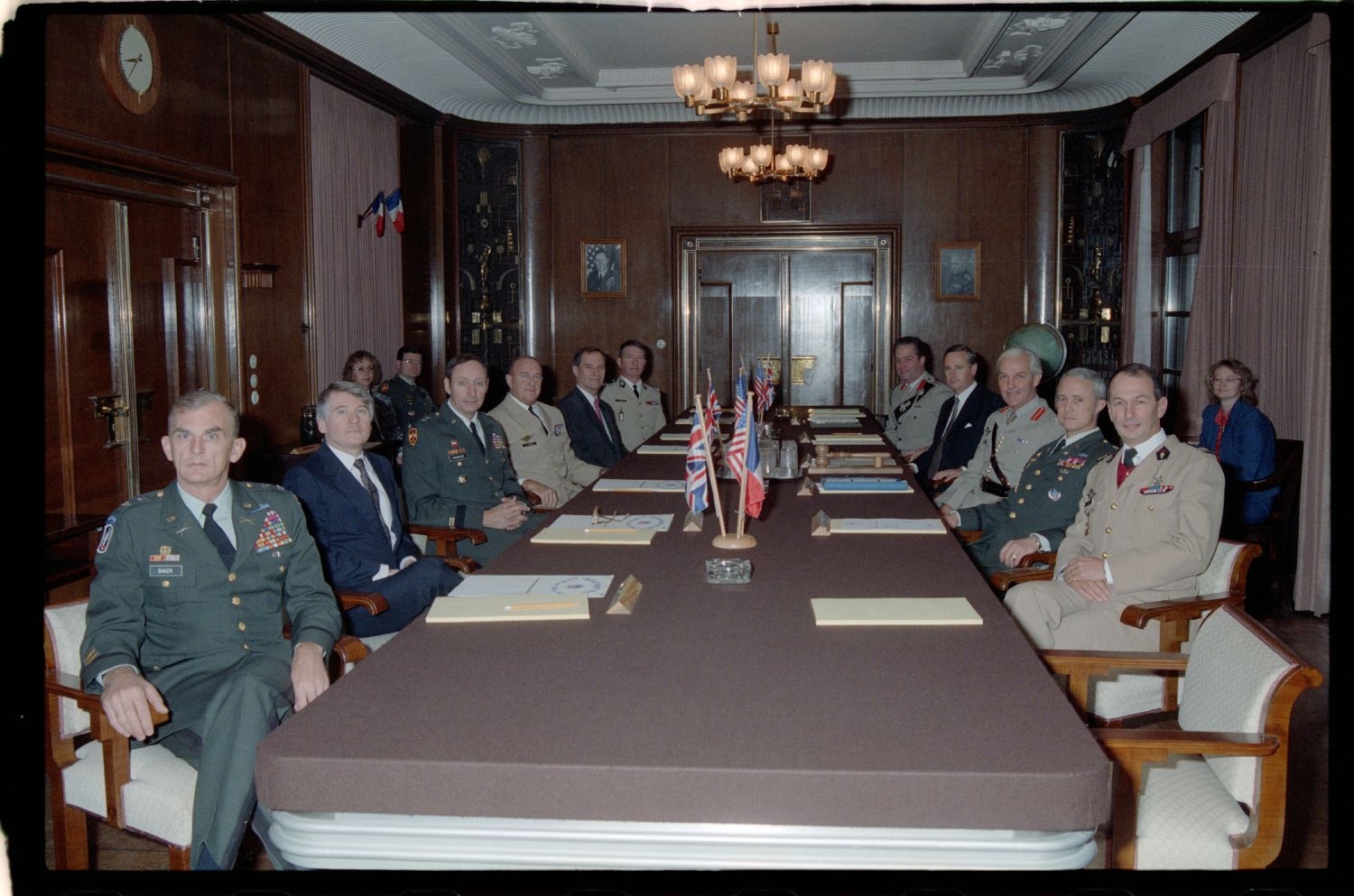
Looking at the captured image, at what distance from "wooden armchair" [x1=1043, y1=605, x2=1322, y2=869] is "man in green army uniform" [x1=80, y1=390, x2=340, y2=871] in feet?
5.87

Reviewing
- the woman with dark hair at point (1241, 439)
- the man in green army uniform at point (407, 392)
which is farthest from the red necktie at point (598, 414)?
the woman with dark hair at point (1241, 439)

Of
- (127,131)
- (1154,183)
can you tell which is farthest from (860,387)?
(127,131)

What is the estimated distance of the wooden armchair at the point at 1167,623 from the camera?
286cm

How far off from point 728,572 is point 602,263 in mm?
7878

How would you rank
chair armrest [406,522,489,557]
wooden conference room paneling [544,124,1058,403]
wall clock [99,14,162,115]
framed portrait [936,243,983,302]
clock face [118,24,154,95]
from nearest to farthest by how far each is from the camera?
chair armrest [406,522,489,557] → wall clock [99,14,162,115] → clock face [118,24,154,95] → wooden conference room paneling [544,124,1058,403] → framed portrait [936,243,983,302]

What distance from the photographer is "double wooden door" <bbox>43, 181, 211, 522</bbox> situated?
4.89 metres

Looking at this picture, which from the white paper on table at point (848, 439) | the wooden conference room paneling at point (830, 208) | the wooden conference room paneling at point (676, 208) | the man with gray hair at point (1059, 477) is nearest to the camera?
the man with gray hair at point (1059, 477)

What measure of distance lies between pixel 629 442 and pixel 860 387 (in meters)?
3.50

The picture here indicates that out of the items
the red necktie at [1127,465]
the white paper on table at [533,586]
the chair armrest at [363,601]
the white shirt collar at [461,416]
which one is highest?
the white shirt collar at [461,416]

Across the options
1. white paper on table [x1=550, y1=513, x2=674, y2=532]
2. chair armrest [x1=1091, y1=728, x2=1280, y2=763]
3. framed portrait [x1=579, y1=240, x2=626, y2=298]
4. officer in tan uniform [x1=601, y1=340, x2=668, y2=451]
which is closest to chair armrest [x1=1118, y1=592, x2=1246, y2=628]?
chair armrest [x1=1091, y1=728, x2=1280, y2=763]

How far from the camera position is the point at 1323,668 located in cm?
457

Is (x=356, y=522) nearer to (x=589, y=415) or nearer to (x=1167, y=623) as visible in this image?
(x=1167, y=623)

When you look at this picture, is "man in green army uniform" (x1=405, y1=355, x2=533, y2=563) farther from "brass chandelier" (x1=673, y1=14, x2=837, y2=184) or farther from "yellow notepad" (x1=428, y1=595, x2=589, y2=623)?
"brass chandelier" (x1=673, y1=14, x2=837, y2=184)

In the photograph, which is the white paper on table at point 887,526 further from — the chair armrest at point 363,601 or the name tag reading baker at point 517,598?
the chair armrest at point 363,601
